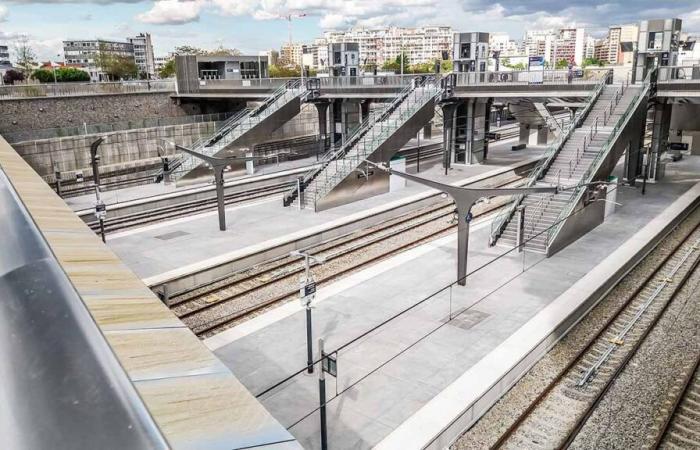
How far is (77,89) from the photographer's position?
40.9 m

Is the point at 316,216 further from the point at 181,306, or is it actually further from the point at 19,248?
the point at 19,248

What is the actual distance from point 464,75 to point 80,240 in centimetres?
2615

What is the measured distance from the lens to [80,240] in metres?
9.48

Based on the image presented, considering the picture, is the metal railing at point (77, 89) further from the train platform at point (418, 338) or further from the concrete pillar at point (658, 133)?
the concrete pillar at point (658, 133)

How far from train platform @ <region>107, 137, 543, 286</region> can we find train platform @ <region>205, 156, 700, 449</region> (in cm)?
456

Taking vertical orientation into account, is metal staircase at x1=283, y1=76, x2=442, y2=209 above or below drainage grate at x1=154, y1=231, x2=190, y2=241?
above

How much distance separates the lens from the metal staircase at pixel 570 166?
1998cm

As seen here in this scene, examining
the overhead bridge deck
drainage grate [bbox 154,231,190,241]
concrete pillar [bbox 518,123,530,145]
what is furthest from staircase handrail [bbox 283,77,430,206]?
the overhead bridge deck

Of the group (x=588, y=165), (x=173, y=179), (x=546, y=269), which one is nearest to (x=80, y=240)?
(x=546, y=269)

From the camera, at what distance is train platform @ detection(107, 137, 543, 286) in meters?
18.6

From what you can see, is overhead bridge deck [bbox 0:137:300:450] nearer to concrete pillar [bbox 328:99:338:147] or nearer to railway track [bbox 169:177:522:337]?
railway track [bbox 169:177:522:337]

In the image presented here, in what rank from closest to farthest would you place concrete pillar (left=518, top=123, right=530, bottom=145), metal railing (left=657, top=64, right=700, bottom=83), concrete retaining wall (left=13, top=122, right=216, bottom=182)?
metal railing (left=657, top=64, right=700, bottom=83) → concrete retaining wall (left=13, top=122, right=216, bottom=182) → concrete pillar (left=518, top=123, right=530, bottom=145)

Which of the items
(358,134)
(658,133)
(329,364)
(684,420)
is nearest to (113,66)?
(358,134)

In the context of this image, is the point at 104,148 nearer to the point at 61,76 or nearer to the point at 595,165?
the point at 595,165
